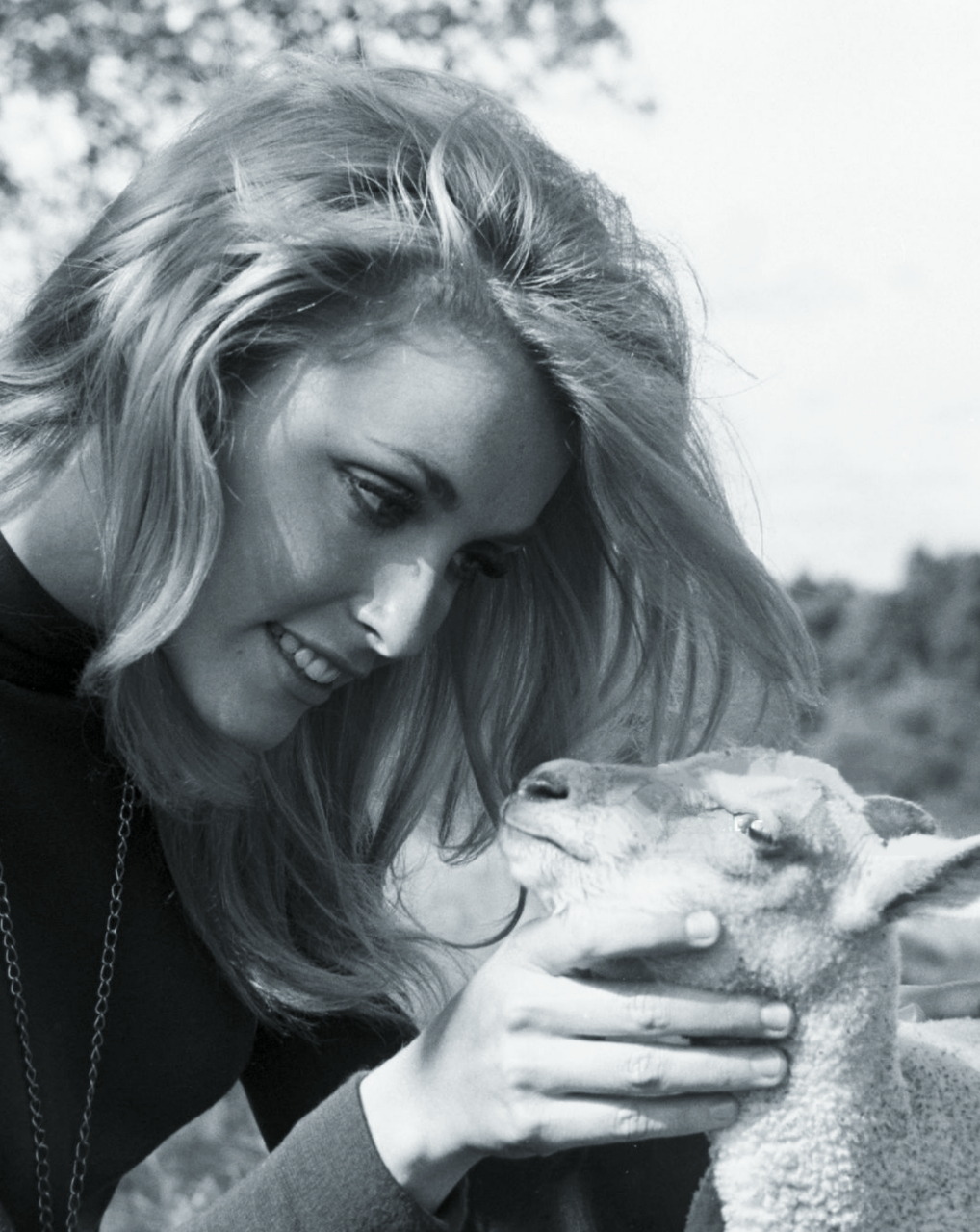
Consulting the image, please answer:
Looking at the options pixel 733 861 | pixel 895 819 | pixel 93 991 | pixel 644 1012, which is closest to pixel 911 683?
pixel 895 819

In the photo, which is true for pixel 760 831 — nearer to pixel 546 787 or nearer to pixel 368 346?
pixel 546 787

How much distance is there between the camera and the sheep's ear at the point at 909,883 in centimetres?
198

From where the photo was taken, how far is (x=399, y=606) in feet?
7.59

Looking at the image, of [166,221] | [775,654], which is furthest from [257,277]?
[775,654]

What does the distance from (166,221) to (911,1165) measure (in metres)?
1.69

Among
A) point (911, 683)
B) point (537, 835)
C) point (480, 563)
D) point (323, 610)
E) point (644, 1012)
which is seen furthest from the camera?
point (911, 683)

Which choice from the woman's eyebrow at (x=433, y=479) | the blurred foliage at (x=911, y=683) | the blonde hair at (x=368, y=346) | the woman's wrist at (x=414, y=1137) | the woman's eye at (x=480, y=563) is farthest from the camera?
the blurred foliage at (x=911, y=683)

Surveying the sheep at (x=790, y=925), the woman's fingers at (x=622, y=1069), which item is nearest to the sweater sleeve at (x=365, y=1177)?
the woman's fingers at (x=622, y=1069)

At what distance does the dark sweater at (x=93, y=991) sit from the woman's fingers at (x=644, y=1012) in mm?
614

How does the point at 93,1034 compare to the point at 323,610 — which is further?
the point at 93,1034

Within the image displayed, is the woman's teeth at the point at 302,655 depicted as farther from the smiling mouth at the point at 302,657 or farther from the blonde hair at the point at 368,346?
the blonde hair at the point at 368,346

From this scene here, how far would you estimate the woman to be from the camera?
206 centimetres

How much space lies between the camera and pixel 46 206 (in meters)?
6.88

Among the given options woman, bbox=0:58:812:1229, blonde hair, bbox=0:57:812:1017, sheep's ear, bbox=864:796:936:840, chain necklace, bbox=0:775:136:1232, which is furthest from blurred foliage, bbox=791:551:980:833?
chain necklace, bbox=0:775:136:1232
